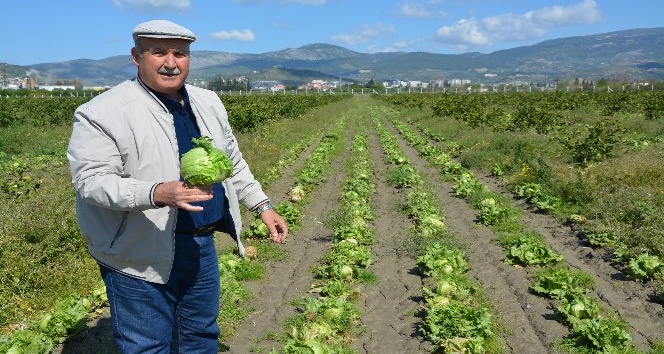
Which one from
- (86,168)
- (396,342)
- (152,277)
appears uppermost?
(86,168)

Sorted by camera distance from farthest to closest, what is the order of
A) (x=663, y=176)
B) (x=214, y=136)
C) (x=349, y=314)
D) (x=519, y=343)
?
(x=663, y=176)
(x=349, y=314)
(x=519, y=343)
(x=214, y=136)

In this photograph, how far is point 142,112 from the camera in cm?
305

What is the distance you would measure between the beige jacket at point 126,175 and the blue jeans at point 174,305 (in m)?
0.14

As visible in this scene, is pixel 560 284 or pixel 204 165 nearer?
pixel 204 165

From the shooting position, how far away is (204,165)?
112 inches

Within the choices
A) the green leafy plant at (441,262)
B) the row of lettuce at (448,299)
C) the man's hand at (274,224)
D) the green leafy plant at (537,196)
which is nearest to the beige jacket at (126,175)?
the man's hand at (274,224)

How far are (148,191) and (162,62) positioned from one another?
0.81 m

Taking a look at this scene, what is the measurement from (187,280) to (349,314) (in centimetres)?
302

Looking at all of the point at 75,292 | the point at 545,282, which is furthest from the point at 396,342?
the point at 75,292

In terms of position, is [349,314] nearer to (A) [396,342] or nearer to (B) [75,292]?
(A) [396,342]

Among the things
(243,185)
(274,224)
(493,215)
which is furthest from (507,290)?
(243,185)

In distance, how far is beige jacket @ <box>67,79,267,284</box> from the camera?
2.74 m

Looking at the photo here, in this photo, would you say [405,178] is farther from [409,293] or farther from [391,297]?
[391,297]

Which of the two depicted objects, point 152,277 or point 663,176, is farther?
point 663,176
